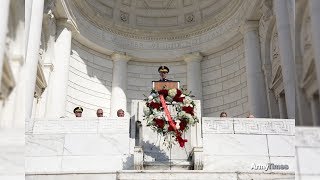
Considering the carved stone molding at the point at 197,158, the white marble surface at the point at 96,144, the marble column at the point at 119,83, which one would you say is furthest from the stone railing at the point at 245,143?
the marble column at the point at 119,83

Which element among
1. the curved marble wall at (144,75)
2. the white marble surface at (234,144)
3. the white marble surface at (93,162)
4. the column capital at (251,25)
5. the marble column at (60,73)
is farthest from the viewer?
the curved marble wall at (144,75)

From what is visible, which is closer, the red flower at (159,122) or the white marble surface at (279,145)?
the red flower at (159,122)

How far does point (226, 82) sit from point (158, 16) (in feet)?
22.8

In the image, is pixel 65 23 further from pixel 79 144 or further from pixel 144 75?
pixel 79 144

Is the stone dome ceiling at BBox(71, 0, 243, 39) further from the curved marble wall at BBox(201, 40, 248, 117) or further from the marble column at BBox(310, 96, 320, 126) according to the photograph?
the marble column at BBox(310, 96, 320, 126)

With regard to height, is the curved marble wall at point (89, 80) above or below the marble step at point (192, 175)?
above

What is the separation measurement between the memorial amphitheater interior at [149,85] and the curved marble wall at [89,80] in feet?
0.22

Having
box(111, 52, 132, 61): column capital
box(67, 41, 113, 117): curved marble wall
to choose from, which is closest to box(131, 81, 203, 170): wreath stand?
box(67, 41, 113, 117): curved marble wall

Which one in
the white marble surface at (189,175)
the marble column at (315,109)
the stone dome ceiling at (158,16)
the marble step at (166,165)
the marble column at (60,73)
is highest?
the stone dome ceiling at (158,16)

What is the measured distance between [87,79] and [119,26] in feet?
14.3

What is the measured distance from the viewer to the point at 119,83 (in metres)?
23.2

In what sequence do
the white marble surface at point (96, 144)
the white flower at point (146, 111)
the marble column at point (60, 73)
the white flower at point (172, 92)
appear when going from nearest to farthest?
the white flower at point (146, 111), the white flower at point (172, 92), the white marble surface at point (96, 144), the marble column at point (60, 73)

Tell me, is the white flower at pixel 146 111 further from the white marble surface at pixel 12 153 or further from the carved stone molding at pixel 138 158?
the white marble surface at pixel 12 153

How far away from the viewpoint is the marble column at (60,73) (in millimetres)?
18734
